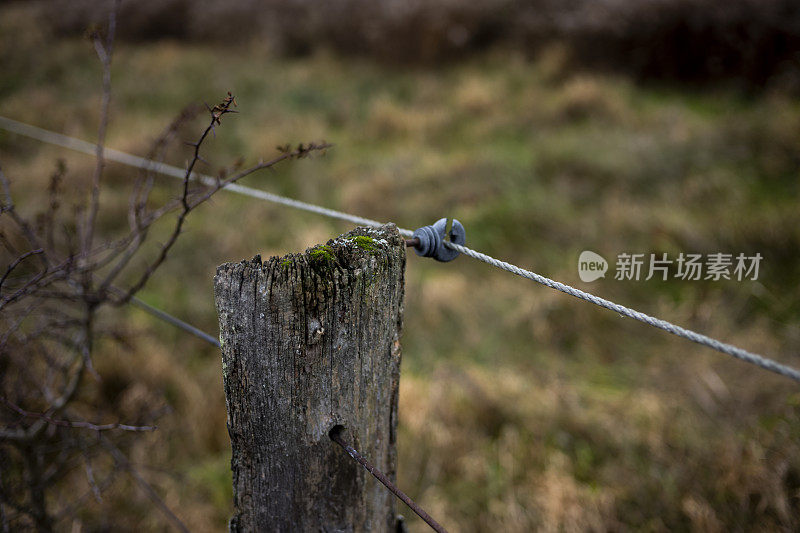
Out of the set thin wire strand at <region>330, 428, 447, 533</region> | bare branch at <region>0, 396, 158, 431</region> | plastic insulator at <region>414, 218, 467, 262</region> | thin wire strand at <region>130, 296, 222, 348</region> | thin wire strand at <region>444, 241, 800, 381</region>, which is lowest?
bare branch at <region>0, 396, 158, 431</region>

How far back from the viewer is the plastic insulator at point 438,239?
116cm

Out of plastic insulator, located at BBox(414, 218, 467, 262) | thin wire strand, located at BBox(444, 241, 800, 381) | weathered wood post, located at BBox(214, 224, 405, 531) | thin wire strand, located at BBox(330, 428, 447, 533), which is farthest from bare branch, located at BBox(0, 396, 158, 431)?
thin wire strand, located at BBox(444, 241, 800, 381)

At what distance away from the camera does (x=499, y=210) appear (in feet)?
17.2

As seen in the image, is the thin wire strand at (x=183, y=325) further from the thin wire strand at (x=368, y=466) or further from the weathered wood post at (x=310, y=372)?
the thin wire strand at (x=368, y=466)

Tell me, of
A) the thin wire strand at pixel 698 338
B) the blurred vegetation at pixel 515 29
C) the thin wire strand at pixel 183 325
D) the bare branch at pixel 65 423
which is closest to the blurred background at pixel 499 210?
the blurred vegetation at pixel 515 29

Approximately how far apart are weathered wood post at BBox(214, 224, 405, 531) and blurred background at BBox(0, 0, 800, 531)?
0.69 metres

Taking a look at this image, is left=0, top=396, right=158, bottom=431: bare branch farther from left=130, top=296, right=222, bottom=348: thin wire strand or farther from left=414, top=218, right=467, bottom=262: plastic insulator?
left=414, top=218, right=467, bottom=262: plastic insulator

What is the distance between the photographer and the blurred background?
256 centimetres

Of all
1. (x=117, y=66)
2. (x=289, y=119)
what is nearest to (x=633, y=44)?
(x=289, y=119)

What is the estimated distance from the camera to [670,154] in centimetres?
552

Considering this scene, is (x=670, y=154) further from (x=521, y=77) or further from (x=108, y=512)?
(x=108, y=512)

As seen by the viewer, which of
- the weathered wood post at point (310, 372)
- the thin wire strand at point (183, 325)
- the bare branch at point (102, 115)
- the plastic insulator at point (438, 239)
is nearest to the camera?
the weathered wood post at point (310, 372)

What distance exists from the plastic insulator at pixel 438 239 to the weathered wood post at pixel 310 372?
20 cm

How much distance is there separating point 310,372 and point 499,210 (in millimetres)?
4575
